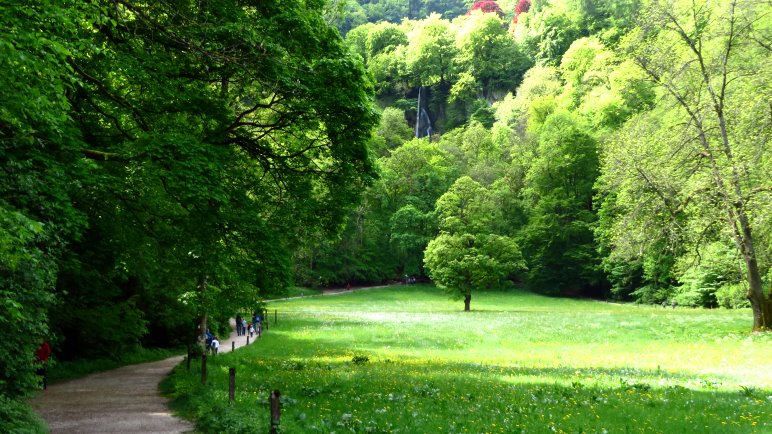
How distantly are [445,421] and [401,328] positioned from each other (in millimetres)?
26421

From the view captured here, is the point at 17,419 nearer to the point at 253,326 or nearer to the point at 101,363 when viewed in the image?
the point at 101,363

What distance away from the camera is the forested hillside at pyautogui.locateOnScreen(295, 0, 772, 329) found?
27453 mm

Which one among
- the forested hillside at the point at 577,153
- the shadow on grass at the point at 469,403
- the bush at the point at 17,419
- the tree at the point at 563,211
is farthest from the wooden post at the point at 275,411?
the tree at the point at 563,211

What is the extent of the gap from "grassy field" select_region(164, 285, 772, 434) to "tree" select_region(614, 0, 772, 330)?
5.40 metres

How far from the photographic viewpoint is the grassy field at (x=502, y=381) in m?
10.4

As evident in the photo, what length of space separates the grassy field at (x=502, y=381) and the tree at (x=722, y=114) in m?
5.40

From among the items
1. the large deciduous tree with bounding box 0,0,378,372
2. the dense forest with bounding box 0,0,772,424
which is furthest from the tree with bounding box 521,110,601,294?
the large deciduous tree with bounding box 0,0,378,372

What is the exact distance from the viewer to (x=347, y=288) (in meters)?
84.8

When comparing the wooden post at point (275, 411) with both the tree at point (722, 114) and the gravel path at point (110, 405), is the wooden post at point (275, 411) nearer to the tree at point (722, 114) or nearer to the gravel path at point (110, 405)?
the gravel path at point (110, 405)

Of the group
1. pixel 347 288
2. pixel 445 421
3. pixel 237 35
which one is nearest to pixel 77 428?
pixel 445 421

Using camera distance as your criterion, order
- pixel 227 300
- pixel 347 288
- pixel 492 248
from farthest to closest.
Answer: pixel 347 288, pixel 492 248, pixel 227 300

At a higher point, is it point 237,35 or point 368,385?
point 237,35

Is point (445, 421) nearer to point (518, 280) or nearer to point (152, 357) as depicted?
point (152, 357)

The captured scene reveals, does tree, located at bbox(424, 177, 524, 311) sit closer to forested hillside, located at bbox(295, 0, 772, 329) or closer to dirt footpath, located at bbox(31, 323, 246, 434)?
forested hillside, located at bbox(295, 0, 772, 329)
